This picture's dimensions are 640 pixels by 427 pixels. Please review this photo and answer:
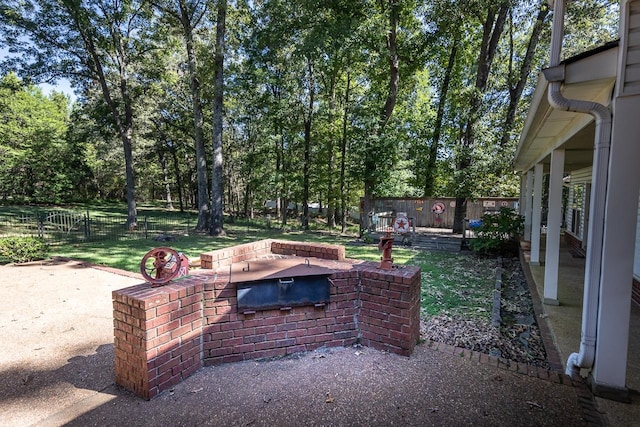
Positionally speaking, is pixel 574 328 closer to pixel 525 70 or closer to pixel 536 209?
pixel 536 209

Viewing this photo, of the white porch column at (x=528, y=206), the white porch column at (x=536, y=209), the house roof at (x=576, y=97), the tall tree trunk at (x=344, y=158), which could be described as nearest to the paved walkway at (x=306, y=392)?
the house roof at (x=576, y=97)

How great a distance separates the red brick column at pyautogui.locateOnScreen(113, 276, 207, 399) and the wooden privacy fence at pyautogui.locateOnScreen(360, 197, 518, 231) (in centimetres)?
1064

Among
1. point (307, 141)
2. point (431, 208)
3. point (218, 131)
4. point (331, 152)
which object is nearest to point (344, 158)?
point (331, 152)

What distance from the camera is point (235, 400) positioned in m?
2.54

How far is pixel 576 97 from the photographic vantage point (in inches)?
121

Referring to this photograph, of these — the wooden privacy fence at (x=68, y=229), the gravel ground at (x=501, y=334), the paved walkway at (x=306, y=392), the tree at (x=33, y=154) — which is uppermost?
the tree at (x=33, y=154)

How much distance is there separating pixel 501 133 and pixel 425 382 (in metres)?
14.1

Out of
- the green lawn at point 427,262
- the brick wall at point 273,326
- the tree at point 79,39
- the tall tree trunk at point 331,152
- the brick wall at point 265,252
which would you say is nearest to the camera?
the brick wall at point 273,326

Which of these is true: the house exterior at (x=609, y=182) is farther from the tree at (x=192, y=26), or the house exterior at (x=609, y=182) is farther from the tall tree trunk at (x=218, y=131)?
the tree at (x=192, y=26)

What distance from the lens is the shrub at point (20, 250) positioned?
24.8 feet

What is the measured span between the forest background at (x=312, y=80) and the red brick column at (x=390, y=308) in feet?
32.2

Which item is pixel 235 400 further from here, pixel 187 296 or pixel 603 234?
pixel 603 234

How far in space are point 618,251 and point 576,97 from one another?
153 cm

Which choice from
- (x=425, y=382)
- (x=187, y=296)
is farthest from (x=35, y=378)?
(x=425, y=382)
